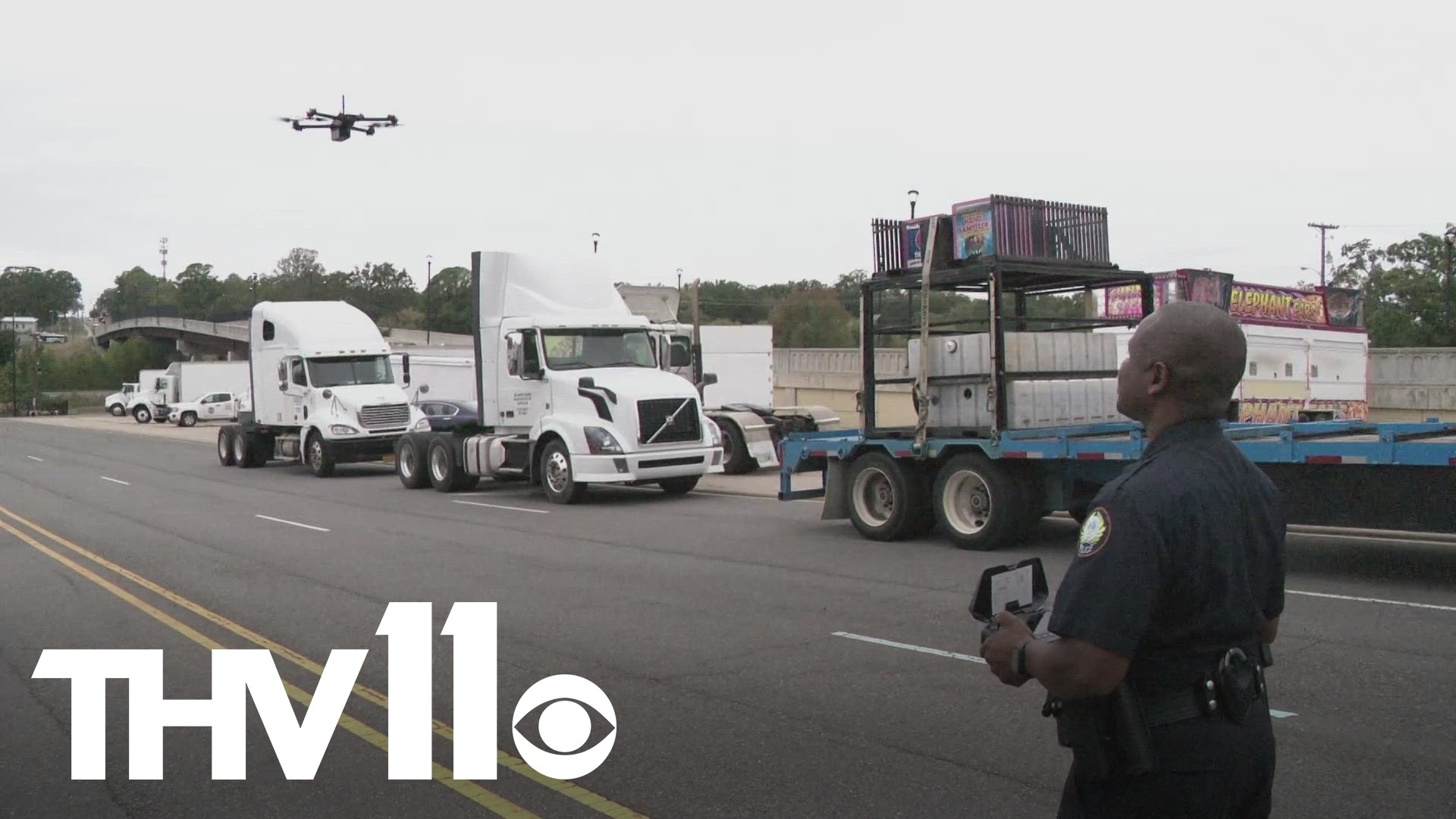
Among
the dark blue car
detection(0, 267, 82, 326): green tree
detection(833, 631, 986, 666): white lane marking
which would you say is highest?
detection(0, 267, 82, 326): green tree

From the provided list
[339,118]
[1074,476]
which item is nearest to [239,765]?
[1074,476]

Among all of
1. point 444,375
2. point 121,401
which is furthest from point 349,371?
point 121,401

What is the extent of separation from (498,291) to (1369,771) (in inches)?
676

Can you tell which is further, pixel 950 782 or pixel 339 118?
pixel 339 118

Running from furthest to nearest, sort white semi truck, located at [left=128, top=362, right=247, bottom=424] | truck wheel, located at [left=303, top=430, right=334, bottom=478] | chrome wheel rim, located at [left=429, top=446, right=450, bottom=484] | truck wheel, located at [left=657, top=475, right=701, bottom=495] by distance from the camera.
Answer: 1. white semi truck, located at [left=128, top=362, right=247, bottom=424]
2. truck wheel, located at [left=303, top=430, right=334, bottom=478]
3. chrome wheel rim, located at [left=429, top=446, right=450, bottom=484]
4. truck wheel, located at [left=657, top=475, right=701, bottom=495]

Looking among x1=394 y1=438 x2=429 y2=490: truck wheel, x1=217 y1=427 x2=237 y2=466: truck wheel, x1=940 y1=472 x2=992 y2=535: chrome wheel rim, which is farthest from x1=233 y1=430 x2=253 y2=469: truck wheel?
x1=940 y1=472 x2=992 y2=535: chrome wheel rim

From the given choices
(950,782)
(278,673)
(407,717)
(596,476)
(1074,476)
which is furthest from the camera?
(596,476)

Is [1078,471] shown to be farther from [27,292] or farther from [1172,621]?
[27,292]

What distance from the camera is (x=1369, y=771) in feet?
19.5

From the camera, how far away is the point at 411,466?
24.1 m

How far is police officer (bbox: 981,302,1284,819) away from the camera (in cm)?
282

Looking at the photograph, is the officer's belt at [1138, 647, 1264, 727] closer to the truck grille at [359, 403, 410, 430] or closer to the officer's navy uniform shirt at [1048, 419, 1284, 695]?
the officer's navy uniform shirt at [1048, 419, 1284, 695]

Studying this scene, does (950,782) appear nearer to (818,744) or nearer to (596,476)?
(818,744)

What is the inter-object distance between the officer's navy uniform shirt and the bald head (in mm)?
64
